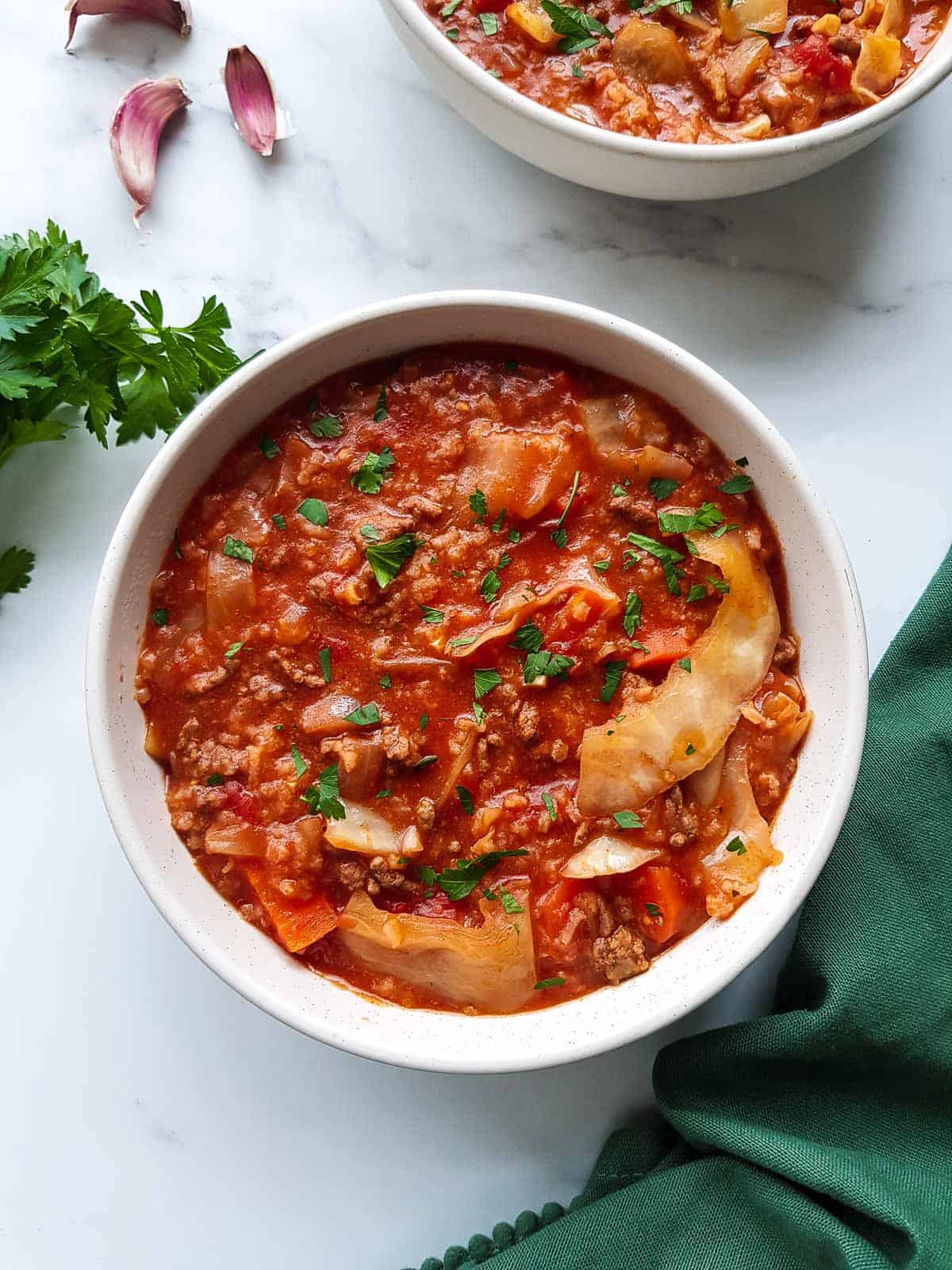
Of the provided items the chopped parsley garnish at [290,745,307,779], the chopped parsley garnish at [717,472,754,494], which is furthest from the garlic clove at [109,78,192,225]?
the chopped parsley garnish at [717,472,754,494]

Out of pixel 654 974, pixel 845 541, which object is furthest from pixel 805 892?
pixel 845 541

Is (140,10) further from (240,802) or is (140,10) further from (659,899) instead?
(659,899)

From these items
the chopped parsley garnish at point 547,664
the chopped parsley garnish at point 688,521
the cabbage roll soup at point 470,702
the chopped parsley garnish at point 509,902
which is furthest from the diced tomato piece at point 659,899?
the chopped parsley garnish at point 688,521

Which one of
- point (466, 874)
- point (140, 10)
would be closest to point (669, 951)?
point (466, 874)

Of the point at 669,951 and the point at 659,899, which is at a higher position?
the point at 659,899

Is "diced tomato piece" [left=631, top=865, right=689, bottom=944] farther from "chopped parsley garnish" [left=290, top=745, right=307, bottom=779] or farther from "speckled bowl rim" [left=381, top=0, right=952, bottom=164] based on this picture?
"speckled bowl rim" [left=381, top=0, right=952, bottom=164]

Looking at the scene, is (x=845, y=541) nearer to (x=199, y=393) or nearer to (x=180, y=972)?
(x=199, y=393)
